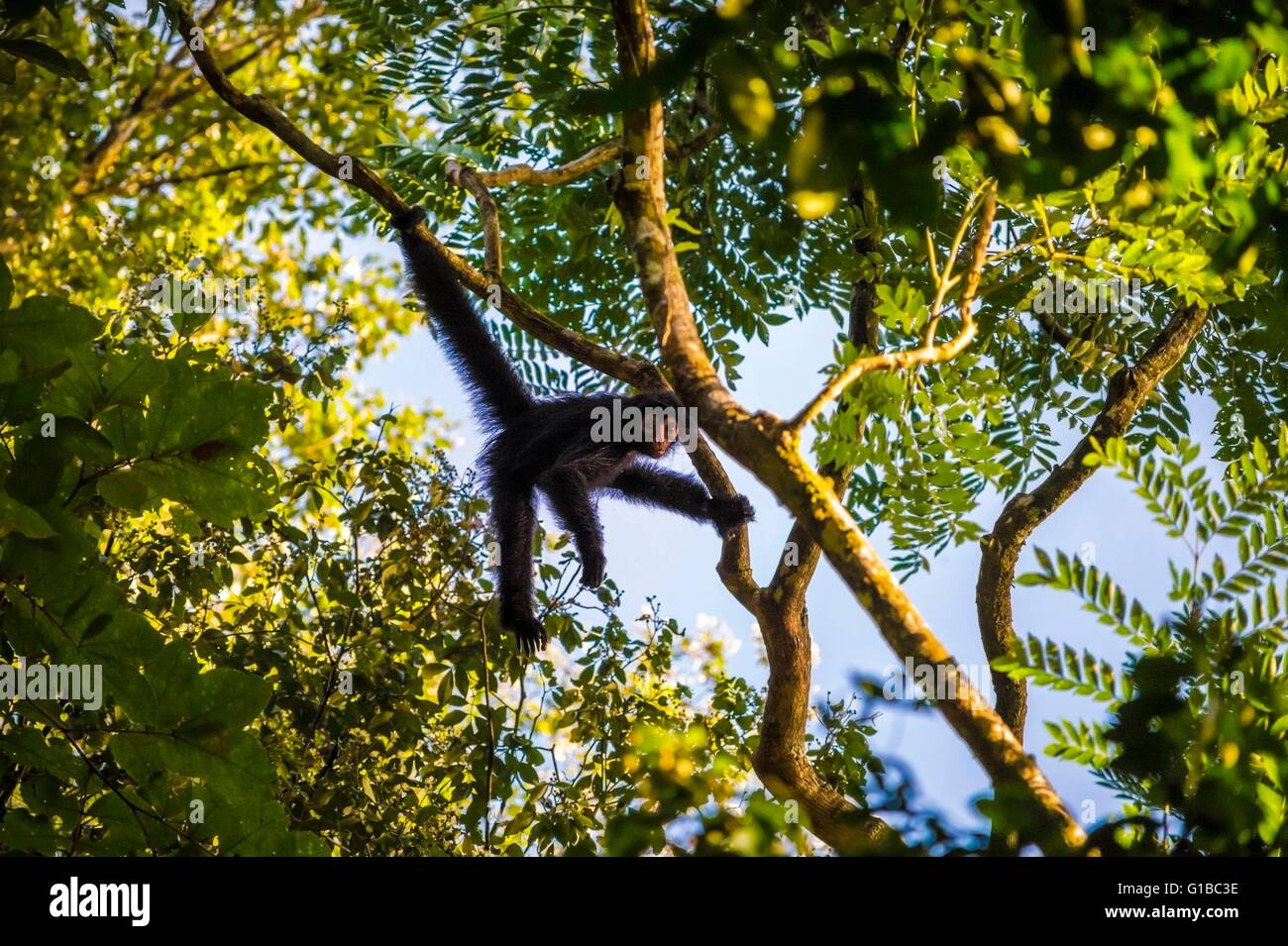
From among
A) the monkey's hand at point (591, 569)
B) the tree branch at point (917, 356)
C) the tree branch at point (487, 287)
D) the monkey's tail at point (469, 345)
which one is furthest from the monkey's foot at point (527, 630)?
the tree branch at point (917, 356)

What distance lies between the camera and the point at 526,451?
4.76 meters

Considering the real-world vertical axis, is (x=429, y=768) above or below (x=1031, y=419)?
below

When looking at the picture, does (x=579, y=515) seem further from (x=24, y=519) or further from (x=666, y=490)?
(x=24, y=519)

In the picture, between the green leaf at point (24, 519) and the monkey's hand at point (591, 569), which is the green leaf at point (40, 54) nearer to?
the green leaf at point (24, 519)

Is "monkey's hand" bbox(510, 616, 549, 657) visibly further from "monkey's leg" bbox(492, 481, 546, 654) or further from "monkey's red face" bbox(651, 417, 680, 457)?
"monkey's red face" bbox(651, 417, 680, 457)

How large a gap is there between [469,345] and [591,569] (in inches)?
46.7

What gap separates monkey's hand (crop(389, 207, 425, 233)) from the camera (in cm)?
432

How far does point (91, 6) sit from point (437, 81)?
150 centimetres

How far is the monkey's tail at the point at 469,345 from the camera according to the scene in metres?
4.78

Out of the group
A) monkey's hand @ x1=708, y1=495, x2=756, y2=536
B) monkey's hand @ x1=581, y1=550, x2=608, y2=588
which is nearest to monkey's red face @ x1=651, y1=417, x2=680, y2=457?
monkey's hand @ x1=708, y1=495, x2=756, y2=536

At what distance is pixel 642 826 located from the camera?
1.36 meters

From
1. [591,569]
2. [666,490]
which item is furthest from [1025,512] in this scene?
[666,490]

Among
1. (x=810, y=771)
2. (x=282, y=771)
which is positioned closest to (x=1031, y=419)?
(x=810, y=771)
